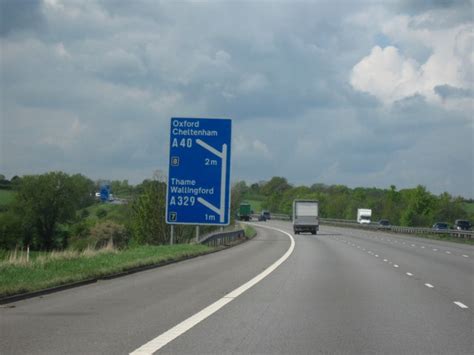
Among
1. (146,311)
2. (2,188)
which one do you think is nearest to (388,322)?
(146,311)

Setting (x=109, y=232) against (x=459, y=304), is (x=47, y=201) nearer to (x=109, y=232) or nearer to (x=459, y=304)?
(x=109, y=232)

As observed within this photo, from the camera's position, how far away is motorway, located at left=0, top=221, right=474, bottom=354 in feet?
31.7

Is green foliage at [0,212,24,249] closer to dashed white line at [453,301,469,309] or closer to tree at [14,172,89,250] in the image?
tree at [14,172,89,250]

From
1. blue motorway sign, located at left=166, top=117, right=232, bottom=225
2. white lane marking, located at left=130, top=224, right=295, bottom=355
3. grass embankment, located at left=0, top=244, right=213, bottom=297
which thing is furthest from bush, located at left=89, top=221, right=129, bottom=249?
white lane marking, located at left=130, top=224, right=295, bottom=355

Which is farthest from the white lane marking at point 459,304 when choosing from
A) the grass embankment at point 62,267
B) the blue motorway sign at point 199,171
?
the blue motorway sign at point 199,171

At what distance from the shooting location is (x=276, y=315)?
12.7 meters

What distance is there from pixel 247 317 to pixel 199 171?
79.5 feet

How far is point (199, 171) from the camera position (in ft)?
120

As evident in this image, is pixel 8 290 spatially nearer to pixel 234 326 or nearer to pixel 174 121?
pixel 234 326

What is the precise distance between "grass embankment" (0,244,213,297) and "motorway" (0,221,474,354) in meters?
0.70

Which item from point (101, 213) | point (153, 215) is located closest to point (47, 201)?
point (101, 213)

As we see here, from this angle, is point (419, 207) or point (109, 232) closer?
point (109, 232)

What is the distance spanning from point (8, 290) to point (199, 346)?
6961 millimetres

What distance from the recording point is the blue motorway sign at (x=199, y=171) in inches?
1421
